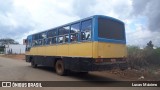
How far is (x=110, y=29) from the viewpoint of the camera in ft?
44.2

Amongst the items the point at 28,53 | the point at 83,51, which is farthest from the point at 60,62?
the point at 28,53

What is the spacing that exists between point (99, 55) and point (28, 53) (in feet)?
37.8

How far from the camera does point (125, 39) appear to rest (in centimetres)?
1446

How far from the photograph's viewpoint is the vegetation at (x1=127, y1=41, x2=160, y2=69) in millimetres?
17875

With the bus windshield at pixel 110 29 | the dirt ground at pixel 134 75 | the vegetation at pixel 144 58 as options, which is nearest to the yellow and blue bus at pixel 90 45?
the bus windshield at pixel 110 29

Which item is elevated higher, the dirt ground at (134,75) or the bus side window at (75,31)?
the bus side window at (75,31)

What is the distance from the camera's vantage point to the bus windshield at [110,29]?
12.9 metres

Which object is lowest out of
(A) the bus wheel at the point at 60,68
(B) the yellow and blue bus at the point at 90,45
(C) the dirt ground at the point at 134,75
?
(C) the dirt ground at the point at 134,75

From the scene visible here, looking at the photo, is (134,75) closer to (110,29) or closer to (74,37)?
(110,29)

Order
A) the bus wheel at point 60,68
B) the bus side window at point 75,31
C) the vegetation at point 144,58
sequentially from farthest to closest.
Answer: the vegetation at point 144,58 < the bus wheel at point 60,68 < the bus side window at point 75,31

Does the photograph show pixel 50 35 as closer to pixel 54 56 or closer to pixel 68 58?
pixel 54 56

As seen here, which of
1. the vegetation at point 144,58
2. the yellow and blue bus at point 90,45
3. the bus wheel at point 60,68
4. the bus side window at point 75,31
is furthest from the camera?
the vegetation at point 144,58

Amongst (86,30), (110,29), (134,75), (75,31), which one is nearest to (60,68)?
(75,31)

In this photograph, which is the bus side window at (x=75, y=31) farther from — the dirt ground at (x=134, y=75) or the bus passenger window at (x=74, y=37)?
the dirt ground at (x=134, y=75)
